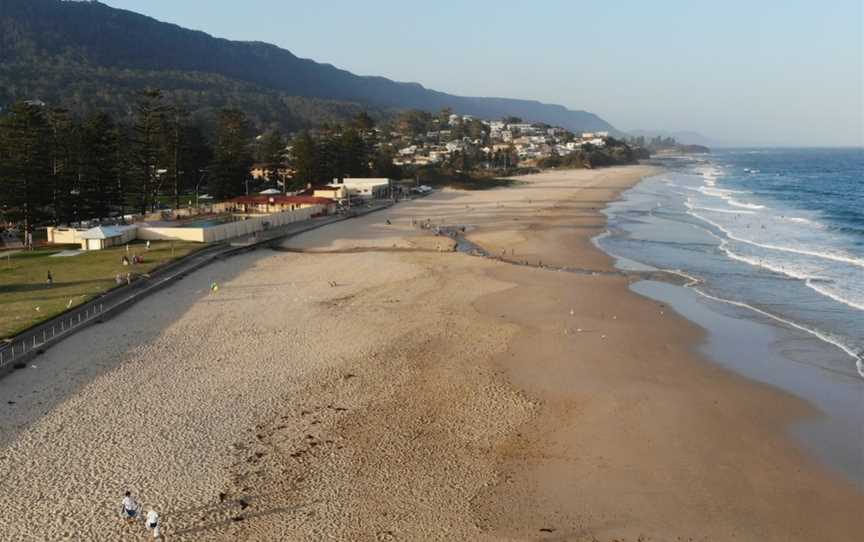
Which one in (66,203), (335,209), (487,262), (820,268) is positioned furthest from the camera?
(335,209)

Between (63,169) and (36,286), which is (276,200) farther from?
(36,286)

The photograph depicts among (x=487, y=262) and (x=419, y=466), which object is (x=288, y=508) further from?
(x=487, y=262)

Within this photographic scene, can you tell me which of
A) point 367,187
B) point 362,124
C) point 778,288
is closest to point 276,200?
point 367,187

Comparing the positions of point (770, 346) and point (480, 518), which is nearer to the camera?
point (480, 518)

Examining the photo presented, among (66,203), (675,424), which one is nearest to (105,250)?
(66,203)

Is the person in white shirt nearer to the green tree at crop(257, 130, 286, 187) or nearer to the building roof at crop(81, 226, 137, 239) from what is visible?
the building roof at crop(81, 226, 137, 239)
